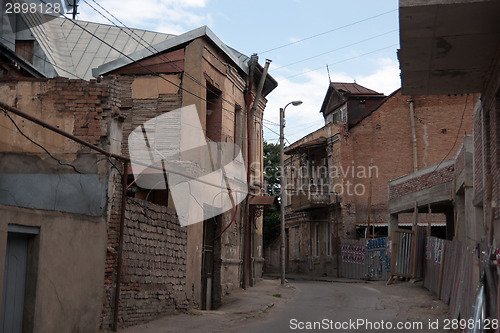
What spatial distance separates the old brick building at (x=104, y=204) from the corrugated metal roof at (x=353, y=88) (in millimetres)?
17442

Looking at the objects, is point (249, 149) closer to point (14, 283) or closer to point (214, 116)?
point (214, 116)

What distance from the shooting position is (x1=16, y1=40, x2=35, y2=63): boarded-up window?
19.0m

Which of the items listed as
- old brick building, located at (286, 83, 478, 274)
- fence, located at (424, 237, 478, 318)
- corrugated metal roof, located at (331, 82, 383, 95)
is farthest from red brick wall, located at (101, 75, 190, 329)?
corrugated metal roof, located at (331, 82, 383, 95)

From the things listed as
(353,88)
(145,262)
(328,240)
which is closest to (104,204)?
(145,262)

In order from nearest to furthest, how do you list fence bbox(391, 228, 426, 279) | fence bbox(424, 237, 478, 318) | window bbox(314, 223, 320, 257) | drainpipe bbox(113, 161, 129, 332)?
1. fence bbox(424, 237, 478, 318)
2. drainpipe bbox(113, 161, 129, 332)
3. fence bbox(391, 228, 426, 279)
4. window bbox(314, 223, 320, 257)

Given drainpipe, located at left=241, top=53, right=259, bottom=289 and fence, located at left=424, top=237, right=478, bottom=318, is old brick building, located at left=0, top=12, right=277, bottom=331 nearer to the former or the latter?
drainpipe, located at left=241, top=53, right=259, bottom=289

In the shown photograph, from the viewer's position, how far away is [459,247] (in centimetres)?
1181

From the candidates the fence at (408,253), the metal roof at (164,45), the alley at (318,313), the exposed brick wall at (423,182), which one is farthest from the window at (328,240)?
the metal roof at (164,45)

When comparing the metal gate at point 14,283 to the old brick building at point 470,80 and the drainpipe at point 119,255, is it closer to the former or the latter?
the drainpipe at point 119,255

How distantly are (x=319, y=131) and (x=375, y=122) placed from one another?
3973 millimetres

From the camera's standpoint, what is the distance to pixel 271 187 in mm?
41500

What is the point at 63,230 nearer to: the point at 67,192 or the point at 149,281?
the point at 67,192

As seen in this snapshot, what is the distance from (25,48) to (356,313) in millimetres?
13988

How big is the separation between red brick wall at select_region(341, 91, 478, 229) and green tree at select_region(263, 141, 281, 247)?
283 inches
